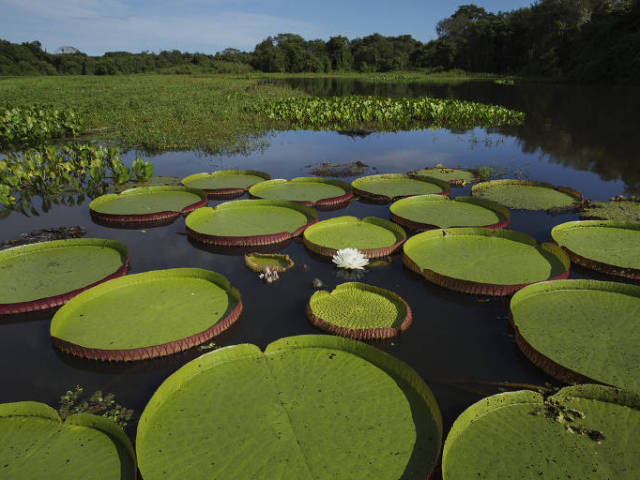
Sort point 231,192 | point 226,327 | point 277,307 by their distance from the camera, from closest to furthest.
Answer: point 226,327 < point 277,307 < point 231,192

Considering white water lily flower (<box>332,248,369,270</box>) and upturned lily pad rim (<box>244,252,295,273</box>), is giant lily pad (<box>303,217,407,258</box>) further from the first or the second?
upturned lily pad rim (<box>244,252,295,273</box>)

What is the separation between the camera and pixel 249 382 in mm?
2568

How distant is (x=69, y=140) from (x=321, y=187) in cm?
913

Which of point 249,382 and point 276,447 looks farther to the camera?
point 249,382

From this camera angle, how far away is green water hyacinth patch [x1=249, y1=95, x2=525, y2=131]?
47.5ft

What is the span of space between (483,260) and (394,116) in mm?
11730

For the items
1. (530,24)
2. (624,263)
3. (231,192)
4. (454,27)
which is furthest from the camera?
(454,27)

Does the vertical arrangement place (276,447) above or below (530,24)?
below

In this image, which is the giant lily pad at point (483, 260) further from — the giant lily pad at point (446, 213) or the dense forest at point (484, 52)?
the dense forest at point (484, 52)

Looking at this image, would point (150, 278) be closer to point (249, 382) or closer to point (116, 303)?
point (116, 303)

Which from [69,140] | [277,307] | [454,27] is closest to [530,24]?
[454,27]

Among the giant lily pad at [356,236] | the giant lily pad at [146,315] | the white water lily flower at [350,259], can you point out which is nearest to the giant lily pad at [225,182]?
the giant lily pad at [356,236]

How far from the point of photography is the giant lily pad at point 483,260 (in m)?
3.79

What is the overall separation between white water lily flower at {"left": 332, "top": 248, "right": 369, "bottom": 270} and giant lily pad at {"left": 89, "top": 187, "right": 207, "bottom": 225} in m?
2.78
